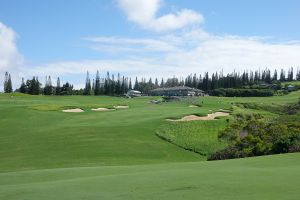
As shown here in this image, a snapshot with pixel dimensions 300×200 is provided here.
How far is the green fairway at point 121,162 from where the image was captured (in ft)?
43.1

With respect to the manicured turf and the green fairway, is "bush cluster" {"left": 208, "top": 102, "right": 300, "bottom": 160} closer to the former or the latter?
the green fairway

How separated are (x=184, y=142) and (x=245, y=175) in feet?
87.4

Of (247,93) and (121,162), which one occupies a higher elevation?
(247,93)

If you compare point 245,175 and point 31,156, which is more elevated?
point 245,175

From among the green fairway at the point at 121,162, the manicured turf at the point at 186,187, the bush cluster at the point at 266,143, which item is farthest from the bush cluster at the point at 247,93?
the manicured turf at the point at 186,187

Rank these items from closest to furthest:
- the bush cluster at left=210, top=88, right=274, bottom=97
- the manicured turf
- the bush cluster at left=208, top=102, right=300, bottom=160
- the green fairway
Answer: the manicured turf, the green fairway, the bush cluster at left=208, top=102, right=300, bottom=160, the bush cluster at left=210, top=88, right=274, bottom=97

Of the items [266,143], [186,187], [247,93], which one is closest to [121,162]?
[266,143]

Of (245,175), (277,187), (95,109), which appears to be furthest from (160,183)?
(95,109)

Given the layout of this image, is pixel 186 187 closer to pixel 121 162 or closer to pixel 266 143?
pixel 266 143

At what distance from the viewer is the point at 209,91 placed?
6732 inches

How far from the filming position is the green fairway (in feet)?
43.1

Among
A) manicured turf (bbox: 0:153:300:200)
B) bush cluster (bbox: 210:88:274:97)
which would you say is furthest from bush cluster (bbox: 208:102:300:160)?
bush cluster (bbox: 210:88:274:97)

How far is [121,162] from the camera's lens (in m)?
31.9

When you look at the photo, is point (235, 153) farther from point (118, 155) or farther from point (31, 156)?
point (31, 156)
